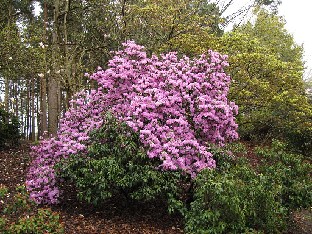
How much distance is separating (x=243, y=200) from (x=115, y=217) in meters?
2.59

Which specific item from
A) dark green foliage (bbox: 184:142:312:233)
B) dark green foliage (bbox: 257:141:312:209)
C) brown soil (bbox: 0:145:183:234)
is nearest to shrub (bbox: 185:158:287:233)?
dark green foliage (bbox: 184:142:312:233)

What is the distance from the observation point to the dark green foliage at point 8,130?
11.5 meters

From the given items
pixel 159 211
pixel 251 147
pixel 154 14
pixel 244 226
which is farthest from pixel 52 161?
pixel 251 147

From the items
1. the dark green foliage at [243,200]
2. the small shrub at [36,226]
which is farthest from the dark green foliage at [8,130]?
the small shrub at [36,226]

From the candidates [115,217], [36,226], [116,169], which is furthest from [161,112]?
[36,226]

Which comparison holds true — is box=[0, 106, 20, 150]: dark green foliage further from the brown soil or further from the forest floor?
the brown soil

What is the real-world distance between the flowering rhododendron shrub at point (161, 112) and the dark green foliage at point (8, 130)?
4.03 m

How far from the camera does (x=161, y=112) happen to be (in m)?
7.10

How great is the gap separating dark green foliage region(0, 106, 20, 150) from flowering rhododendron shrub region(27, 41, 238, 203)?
403 centimetres

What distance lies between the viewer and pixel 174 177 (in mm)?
6785

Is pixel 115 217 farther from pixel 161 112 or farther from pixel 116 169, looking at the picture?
pixel 161 112

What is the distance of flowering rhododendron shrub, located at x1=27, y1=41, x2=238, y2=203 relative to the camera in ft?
22.2

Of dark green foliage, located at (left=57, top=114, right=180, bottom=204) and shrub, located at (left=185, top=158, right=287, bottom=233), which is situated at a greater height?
dark green foliage, located at (left=57, top=114, right=180, bottom=204)

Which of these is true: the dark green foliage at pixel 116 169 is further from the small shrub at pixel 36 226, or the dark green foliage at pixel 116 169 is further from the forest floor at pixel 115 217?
the small shrub at pixel 36 226
